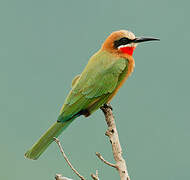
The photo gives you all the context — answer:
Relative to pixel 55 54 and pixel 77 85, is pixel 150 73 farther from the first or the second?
pixel 77 85

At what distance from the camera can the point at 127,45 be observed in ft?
18.3

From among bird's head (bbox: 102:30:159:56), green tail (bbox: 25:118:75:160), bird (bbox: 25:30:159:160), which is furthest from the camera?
bird's head (bbox: 102:30:159:56)

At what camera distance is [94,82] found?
5211 mm

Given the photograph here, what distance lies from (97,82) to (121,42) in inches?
21.0

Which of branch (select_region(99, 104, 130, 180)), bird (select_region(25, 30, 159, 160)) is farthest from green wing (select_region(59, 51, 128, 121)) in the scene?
branch (select_region(99, 104, 130, 180))

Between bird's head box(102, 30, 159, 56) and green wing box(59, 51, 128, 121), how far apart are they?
0.10m

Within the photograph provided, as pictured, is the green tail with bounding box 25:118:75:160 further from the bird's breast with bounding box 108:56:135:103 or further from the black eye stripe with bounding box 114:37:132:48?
the black eye stripe with bounding box 114:37:132:48

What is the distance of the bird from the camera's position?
500 centimetres

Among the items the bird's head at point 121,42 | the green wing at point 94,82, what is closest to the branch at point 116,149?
the green wing at point 94,82

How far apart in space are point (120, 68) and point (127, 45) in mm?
269

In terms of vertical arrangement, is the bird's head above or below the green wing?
above

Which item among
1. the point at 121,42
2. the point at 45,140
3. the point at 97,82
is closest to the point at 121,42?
the point at 121,42

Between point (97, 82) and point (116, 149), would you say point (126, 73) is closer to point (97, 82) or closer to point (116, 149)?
point (97, 82)

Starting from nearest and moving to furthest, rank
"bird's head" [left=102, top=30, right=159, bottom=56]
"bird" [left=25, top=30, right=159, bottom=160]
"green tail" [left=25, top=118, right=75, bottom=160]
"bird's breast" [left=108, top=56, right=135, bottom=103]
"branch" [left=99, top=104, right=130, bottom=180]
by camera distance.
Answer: "branch" [left=99, top=104, right=130, bottom=180], "green tail" [left=25, top=118, right=75, bottom=160], "bird" [left=25, top=30, right=159, bottom=160], "bird's breast" [left=108, top=56, right=135, bottom=103], "bird's head" [left=102, top=30, right=159, bottom=56]
